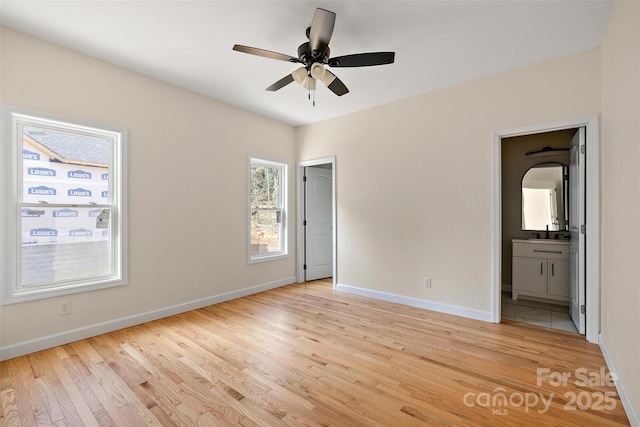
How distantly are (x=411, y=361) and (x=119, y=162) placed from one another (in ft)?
11.3

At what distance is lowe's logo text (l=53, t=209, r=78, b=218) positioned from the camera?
284cm

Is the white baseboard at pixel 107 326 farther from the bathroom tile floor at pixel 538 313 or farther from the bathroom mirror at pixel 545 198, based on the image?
the bathroom mirror at pixel 545 198

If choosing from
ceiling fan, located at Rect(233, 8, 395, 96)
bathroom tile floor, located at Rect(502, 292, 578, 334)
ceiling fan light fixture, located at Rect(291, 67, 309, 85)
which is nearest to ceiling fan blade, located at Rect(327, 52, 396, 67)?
ceiling fan, located at Rect(233, 8, 395, 96)

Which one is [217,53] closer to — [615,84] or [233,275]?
[233,275]

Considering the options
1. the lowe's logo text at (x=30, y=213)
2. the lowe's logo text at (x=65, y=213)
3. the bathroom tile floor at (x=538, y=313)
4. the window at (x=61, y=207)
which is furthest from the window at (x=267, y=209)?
the bathroom tile floor at (x=538, y=313)

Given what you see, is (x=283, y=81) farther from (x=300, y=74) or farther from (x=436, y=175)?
(x=436, y=175)

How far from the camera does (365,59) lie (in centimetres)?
230

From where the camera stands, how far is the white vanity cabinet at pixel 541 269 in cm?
378

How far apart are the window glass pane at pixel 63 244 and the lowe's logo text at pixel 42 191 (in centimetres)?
14

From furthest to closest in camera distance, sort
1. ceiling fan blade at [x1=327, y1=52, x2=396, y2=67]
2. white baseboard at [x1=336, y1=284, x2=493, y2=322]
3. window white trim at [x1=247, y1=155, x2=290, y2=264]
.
A: window white trim at [x1=247, y1=155, x2=290, y2=264] → white baseboard at [x1=336, y1=284, x2=493, y2=322] → ceiling fan blade at [x1=327, y1=52, x2=396, y2=67]

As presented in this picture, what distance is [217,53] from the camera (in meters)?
2.88

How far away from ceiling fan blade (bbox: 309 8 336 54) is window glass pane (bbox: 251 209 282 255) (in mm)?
2942

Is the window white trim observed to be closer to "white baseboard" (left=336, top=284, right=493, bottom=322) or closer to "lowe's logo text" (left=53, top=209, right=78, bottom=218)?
"white baseboard" (left=336, top=284, right=493, bottom=322)

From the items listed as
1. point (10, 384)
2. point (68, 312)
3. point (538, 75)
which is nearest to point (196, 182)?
point (68, 312)
